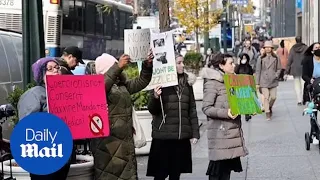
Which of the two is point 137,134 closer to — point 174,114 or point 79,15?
point 174,114

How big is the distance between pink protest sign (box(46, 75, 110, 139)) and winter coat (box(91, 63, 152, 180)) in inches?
17.0

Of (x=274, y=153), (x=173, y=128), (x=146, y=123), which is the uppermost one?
(x=173, y=128)

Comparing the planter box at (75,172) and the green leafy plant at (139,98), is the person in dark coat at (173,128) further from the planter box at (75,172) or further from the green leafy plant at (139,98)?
the green leafy plant at (139,98)

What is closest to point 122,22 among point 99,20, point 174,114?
point 99,20

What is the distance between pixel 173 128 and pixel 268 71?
29.6 ft

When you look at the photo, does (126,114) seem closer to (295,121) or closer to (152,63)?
(152,63)

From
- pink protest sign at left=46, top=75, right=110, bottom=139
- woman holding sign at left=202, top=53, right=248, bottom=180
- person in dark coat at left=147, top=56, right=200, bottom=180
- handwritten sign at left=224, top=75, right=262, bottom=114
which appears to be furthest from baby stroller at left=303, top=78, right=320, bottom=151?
pink protest sign at left=46, top=75, right=110, bottom=139

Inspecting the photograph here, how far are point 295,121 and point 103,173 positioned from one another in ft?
33.6

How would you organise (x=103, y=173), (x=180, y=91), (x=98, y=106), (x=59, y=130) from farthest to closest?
1. (x=180, y=91)
2. (x=103, y=173)
3. (x=98, y=106)
4. (x=59, y=130)

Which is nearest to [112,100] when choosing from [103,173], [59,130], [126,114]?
[126,114]

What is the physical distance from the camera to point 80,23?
23.1 meters

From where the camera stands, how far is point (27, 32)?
365 inches

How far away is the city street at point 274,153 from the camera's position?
10.7 meters

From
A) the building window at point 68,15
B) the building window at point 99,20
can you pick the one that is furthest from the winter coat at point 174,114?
the building window at point 99,20
